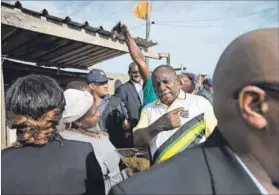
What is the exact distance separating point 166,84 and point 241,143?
1.87m

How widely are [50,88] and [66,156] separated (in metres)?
0.34

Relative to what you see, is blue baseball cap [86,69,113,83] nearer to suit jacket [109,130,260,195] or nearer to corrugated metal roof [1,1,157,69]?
corrugated metal roof [1,1,157,69]

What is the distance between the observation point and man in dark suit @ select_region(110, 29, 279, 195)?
99 cm

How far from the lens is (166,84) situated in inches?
114

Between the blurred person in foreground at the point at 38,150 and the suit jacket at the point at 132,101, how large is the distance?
232 centimetres

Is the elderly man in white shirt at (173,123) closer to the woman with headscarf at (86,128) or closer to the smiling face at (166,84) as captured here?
the smiling face at (166,84)

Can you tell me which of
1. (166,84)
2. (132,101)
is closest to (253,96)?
(166,84)

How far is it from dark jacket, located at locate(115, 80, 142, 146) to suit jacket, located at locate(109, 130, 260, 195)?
9.82 feet

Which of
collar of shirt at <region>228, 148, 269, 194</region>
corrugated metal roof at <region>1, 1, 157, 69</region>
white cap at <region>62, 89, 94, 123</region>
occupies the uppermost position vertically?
corrugated metal roof at <region>1, 1, 157, 69</region>

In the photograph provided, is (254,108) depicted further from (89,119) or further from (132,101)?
(132,101)

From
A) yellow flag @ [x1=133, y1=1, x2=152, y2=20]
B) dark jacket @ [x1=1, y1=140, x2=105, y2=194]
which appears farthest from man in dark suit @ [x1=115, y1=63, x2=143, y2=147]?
yellow flag @ [x1=133, y1=1, x2=152, y2=20]

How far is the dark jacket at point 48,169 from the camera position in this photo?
1.60 metres

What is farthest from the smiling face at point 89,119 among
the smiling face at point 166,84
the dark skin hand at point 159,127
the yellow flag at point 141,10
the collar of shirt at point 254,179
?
the yellow flag at point 141,10

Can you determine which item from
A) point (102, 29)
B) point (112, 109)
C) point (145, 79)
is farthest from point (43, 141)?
point (102, 29)
